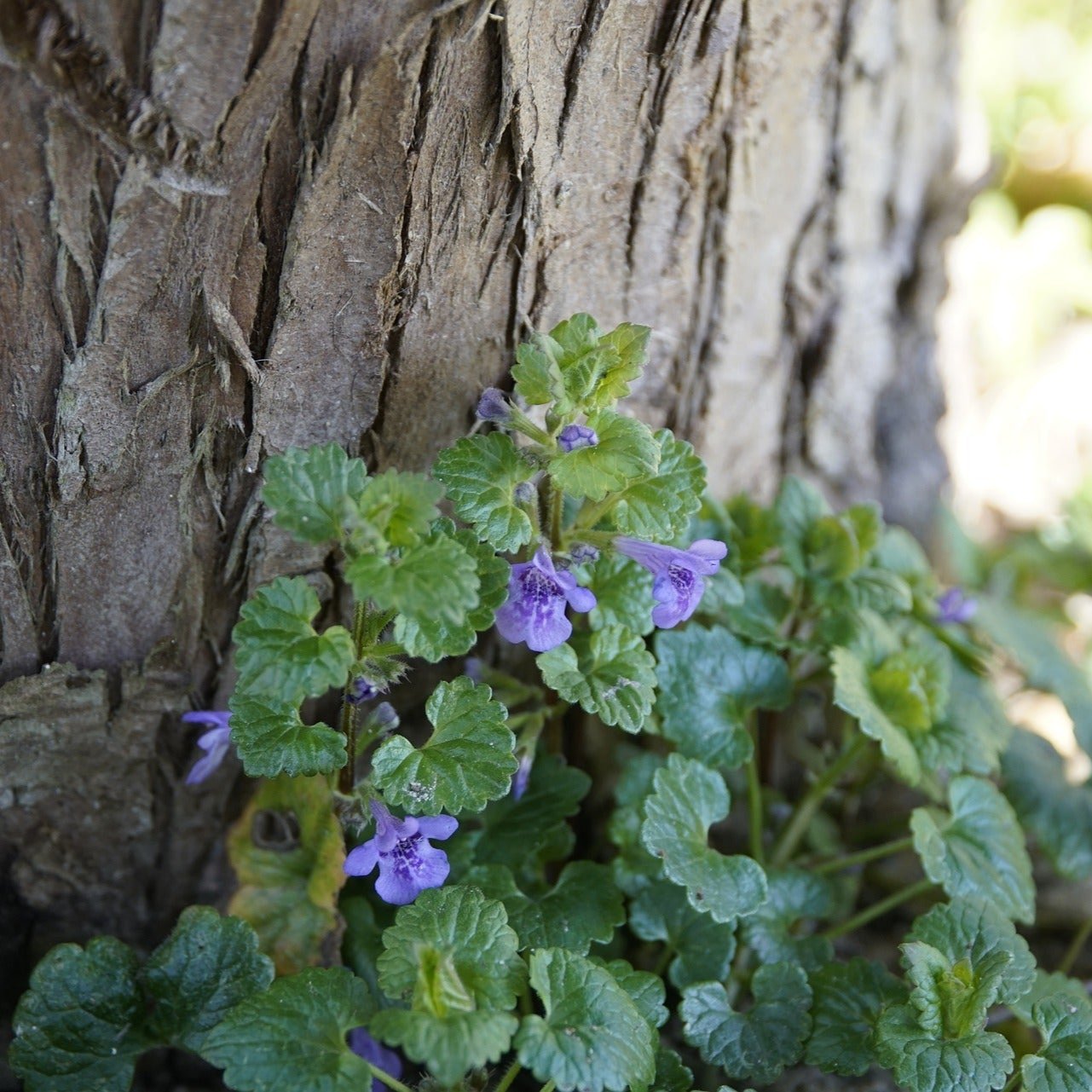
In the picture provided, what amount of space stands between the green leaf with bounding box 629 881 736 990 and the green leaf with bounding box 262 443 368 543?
38.8 inches

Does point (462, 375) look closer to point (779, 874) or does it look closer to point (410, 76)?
point (410, 76)

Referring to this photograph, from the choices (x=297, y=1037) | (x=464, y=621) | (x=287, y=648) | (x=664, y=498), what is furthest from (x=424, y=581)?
(x=297, y=1037)

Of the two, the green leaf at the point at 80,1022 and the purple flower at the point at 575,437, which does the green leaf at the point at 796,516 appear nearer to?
the purple flower at the point at 575,437

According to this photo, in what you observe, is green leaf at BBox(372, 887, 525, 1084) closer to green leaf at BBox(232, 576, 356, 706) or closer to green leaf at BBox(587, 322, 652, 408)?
green leaf at BBox(232, 576, 356, 706)

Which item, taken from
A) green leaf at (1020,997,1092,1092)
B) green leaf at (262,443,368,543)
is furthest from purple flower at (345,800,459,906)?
green leaf at (1020,997,1092,1092)

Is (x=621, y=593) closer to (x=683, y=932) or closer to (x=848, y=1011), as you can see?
(x=683, y=932)

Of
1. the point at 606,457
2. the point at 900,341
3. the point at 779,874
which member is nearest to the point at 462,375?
the point at 606,457

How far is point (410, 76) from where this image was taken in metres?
1.75

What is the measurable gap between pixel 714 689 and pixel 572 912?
0.54 meters

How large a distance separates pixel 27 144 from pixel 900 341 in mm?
2438

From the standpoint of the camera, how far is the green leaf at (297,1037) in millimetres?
1635

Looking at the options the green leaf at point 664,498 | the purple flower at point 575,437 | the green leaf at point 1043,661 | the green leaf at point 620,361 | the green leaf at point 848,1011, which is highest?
the green leaf at point 620,361

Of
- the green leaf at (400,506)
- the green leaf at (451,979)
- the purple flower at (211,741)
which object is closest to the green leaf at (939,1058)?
the green leaf at (451,979)

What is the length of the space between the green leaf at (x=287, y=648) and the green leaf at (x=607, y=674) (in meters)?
0.39
